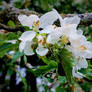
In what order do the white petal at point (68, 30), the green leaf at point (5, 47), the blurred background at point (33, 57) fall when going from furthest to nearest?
the blurred background at point (33, 57) → the green leaf at point (5, 47) → the white petal at point (68, 30)

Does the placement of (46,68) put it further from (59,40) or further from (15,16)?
(15,16)

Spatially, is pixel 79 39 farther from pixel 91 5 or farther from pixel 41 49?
pixel 91 5

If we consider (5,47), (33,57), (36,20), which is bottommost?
(33,57)

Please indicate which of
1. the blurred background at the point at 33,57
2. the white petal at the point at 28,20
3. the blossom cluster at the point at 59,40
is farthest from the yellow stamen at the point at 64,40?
the blurred background at the point at 33,57

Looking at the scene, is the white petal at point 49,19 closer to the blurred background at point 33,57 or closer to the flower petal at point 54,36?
the flower petal at point 54,36

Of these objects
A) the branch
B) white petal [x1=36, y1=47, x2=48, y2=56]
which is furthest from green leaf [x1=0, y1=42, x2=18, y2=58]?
white petal [x1=36, y1=47, x2=48, y2=56]

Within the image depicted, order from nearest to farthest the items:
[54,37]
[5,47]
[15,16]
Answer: [54,37] < [5,47] < [15,16]

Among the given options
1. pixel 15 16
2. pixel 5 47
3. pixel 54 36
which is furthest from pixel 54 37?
pixel 15 16

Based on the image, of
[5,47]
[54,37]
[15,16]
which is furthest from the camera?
[15,16]

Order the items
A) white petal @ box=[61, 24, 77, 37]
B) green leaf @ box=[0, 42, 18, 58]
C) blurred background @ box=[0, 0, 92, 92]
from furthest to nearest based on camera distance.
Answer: blurred background @ box=[0, 0, 92, 92]
green leaf @ box=[0, 42, 18, 58]
white petal @ box=[61, 24, 77, 37]

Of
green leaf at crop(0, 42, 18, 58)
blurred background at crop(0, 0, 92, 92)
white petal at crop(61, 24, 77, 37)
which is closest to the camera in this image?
white petal at crop(61, 24, 77, 37)

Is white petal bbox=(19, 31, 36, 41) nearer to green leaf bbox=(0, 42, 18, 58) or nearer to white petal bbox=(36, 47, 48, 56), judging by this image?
white petal bbox=(36, 47, 48, 56)
